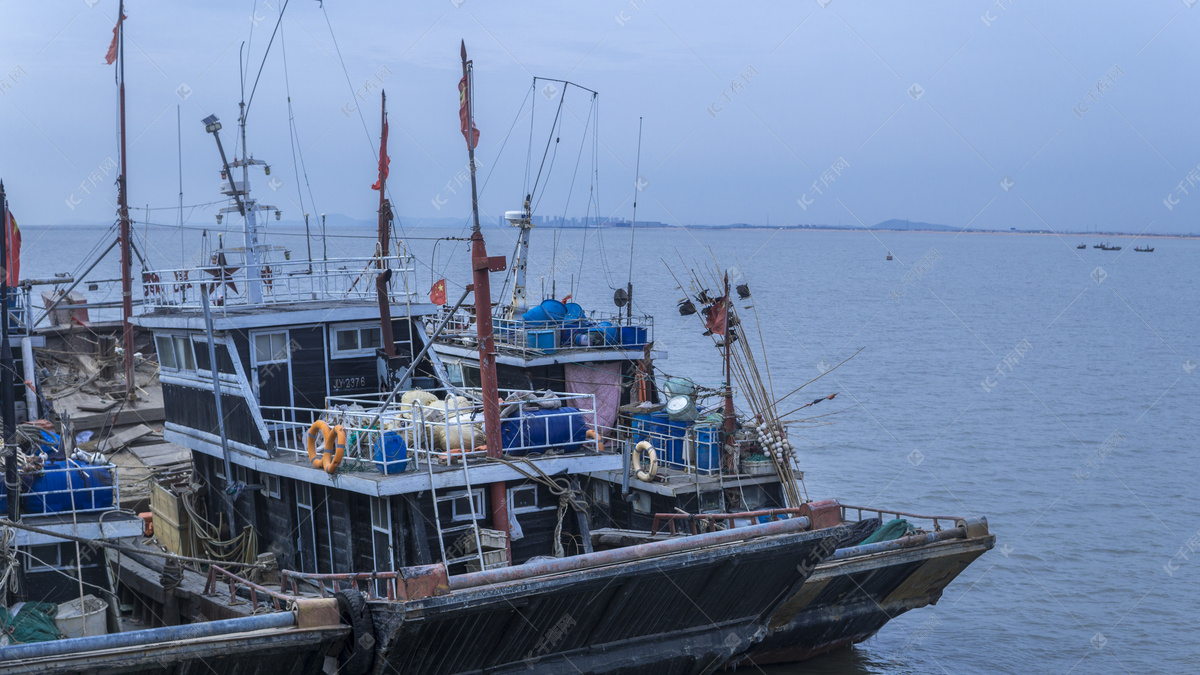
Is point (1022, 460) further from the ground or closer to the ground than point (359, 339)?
closer to the ground

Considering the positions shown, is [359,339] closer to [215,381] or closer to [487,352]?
Result: [215,381]

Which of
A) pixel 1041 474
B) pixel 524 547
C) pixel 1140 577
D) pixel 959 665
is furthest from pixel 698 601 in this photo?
pixel 1041 474

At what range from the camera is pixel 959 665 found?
22453 millimetres

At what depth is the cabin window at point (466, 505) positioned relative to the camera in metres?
16.7

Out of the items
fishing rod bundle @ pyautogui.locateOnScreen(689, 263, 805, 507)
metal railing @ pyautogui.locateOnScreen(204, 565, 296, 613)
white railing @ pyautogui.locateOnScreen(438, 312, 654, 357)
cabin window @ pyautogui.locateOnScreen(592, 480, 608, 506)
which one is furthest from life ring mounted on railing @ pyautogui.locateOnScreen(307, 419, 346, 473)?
fishing rod bundle @ pyautogui.locateOnScreen(689, 263, 805, 507)

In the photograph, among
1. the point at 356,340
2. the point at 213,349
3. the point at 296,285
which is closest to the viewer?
the point at 213,349

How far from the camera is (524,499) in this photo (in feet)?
57.1

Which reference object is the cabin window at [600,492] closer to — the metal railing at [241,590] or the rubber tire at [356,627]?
the metal railing at [241,590]

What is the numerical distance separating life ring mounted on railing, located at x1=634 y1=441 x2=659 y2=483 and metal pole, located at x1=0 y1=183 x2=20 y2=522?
11047 mm

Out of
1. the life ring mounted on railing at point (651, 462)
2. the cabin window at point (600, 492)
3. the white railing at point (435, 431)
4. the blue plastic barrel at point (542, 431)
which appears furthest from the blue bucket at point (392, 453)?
the cabin window at point (600, 492)

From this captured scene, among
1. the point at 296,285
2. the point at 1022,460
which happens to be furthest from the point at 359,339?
the point at 1022,460

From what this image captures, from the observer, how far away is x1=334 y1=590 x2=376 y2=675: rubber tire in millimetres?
14062

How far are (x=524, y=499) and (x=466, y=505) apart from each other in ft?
3.30

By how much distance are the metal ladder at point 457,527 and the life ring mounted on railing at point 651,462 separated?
6039mm
